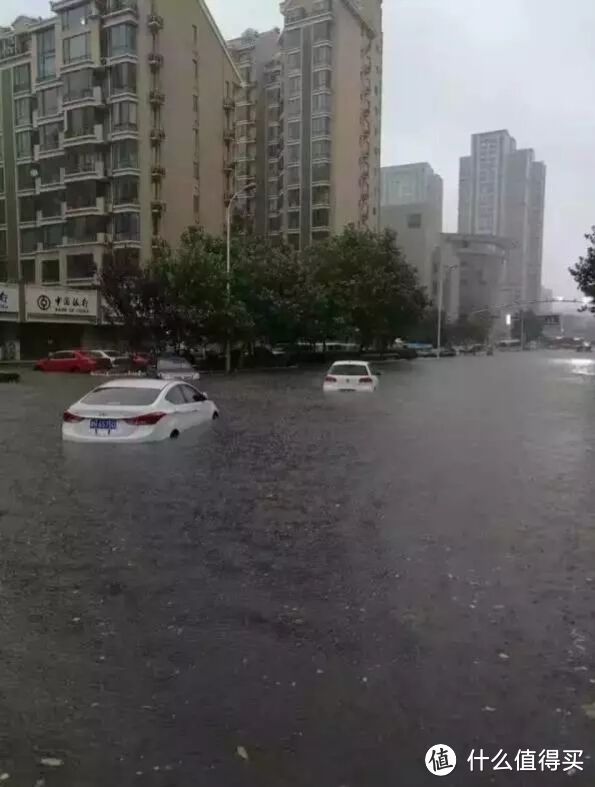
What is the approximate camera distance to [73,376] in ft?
120

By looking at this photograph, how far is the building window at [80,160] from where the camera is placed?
5794 centimetres

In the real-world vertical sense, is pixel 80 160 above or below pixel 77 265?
above

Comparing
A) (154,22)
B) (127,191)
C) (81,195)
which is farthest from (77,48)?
(127,191)

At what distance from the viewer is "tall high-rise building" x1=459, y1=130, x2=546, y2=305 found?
559 feet

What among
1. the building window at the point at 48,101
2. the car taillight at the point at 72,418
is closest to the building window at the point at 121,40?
the building window at the point at 48,101

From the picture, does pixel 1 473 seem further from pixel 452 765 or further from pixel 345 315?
pixel 345 315

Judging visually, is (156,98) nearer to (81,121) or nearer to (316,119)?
(81,121)

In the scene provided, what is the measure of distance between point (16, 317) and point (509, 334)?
463 ft

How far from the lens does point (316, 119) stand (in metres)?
86.2

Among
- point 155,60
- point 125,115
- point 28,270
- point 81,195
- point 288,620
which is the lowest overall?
point 288,620

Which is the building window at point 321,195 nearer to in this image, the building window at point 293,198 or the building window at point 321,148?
the building window at point 293,198

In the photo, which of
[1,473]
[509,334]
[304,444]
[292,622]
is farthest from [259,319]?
[509,334]

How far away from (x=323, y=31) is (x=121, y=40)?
35.2 meters

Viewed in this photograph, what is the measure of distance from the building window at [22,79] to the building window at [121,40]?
35.0 ft
